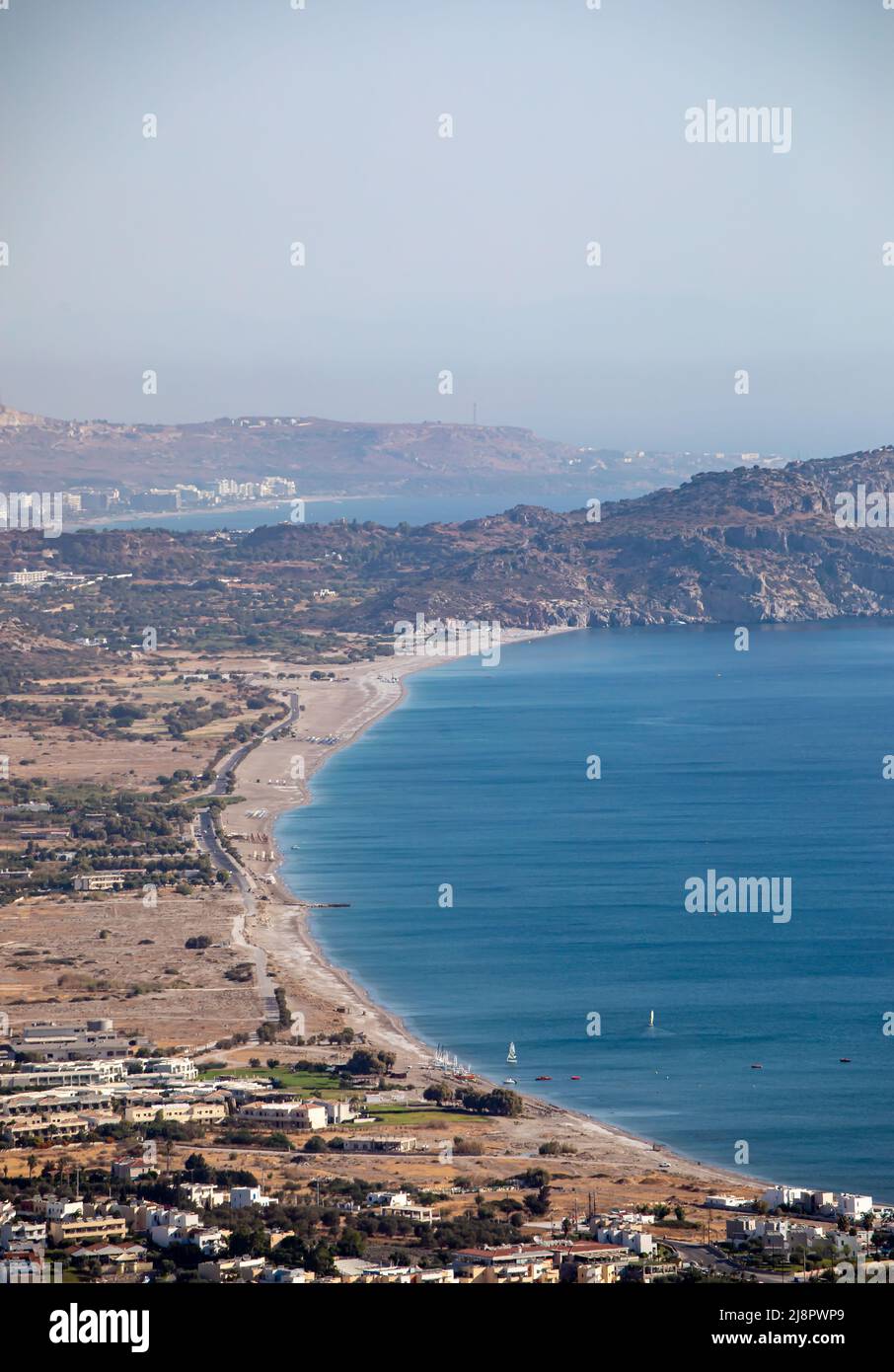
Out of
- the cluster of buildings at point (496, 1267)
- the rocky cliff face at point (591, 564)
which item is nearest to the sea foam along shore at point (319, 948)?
the cluster of buildings at point (496, 1267)

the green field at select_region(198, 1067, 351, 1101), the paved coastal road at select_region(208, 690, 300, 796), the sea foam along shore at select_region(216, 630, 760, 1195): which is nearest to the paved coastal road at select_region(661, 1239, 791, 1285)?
the sea foam along shore at select_region(216, 630, 760, 1195)

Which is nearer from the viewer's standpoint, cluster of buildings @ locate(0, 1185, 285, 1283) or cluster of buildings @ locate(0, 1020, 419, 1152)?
cluster of buildings @ locate(0, 1185, 285, 1283)

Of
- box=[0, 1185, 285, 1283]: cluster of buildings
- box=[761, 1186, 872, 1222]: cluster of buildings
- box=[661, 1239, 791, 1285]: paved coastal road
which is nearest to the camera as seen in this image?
box=[661, 1239, 791, 1285]: paved coastal road

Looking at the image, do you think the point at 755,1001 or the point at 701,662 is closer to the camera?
the point at 755,1001

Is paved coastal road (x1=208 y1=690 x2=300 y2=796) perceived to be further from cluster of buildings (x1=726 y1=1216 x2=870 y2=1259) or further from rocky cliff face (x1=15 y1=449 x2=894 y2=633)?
cluster of buildings (x1=726 y1=1216 x2=870 y2=1259)

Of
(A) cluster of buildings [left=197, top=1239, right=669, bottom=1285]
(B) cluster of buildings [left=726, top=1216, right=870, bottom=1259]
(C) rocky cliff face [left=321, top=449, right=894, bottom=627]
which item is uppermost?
(C) rocky cliff face [left=321, top=449, right=894, bottom=627]

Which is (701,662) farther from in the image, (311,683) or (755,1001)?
(755,1001)
